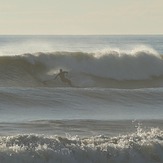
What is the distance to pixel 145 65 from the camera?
97.2 feet

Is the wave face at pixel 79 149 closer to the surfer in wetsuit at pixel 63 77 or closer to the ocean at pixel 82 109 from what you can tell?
the ocean at pixel 82 109

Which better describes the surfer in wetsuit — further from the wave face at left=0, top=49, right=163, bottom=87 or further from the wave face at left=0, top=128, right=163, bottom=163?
the wave face at left=0, top=128, right=163, bottom=163

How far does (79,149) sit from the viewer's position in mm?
9469

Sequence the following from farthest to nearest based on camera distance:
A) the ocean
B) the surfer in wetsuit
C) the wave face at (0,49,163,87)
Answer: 1. the wave face at (0,49,163,87)
2. the surfer in wetsuit
3. the ocean

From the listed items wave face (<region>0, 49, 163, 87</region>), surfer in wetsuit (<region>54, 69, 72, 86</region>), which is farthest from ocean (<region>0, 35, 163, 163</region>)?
surfer in wetsuit (<region>54, 69, 72, 86</region>)

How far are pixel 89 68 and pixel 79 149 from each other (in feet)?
61.1

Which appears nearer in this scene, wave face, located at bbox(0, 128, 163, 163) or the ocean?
wave face, located at bbox(0, 128, 163, 163)

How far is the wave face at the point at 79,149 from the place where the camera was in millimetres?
8938

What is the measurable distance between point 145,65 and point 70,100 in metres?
11.8

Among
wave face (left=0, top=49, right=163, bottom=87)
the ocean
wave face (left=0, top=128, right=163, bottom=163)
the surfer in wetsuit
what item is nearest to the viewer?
wave face (left=0, top=128, right=163, bottom=163)

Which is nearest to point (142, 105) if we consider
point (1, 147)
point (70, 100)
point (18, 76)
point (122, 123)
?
point (70, 100)

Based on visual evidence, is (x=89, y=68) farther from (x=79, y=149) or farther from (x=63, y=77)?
(x=79, y=149)

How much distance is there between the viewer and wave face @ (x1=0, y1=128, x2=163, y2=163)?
894 centimetres

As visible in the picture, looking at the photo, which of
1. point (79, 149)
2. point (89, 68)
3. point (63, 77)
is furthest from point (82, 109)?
point (89, 68)
